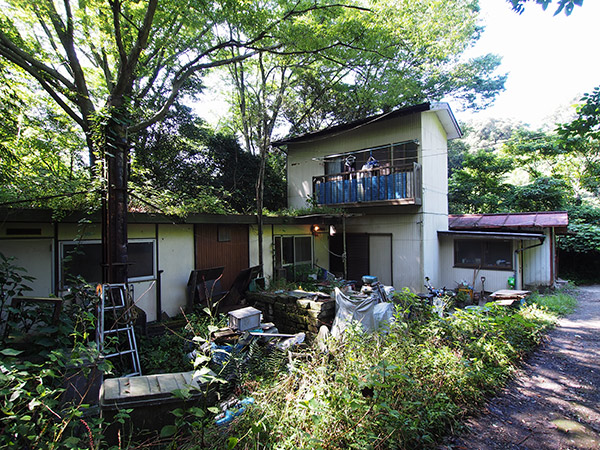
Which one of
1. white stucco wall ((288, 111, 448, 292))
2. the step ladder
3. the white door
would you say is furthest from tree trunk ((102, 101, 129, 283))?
the white door

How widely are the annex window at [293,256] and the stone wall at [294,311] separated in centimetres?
179

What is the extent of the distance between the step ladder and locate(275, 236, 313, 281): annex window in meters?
4.92

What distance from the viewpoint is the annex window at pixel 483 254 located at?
1020 centimetres

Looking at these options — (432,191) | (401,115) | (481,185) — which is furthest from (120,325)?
(481,185)

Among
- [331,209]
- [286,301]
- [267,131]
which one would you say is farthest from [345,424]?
[267,131]

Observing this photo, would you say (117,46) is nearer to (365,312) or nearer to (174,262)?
(174,262)

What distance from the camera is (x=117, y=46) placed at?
6.34 meters

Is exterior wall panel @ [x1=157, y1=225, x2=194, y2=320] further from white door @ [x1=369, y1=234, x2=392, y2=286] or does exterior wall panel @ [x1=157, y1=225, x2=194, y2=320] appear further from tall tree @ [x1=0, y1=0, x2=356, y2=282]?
white door @ [x1=369, y1=234, x2=392, y2=286]

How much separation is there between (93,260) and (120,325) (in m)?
2.03

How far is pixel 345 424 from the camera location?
2580 millimetres

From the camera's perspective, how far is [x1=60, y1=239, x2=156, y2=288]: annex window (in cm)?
584

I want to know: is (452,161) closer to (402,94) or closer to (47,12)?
(402,94)

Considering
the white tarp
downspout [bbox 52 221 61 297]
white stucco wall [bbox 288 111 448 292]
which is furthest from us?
white stucco wall [bbox 288 111 448 292]

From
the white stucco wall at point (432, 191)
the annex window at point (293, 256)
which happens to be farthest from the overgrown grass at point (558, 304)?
the annex window at point (293, 256)
